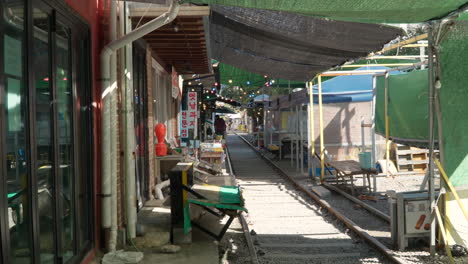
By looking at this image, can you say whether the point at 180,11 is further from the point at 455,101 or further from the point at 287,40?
the point at 455,101

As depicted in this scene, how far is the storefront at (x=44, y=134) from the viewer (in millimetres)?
2941

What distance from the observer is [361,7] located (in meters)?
4.20

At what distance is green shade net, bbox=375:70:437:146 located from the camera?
28.6 feet

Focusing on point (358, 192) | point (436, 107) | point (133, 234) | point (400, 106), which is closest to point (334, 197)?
point (358, 192)

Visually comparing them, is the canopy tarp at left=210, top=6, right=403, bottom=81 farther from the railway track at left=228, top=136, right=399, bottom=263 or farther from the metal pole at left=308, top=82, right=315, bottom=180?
the railway track at left=228, top=136, right=399, bottom=263

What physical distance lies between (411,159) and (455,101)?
855cm

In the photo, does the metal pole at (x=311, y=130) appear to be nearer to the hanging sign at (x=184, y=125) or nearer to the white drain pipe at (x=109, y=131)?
the hanging sign at (x=184, y=125)

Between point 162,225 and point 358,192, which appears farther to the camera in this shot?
point 358,192

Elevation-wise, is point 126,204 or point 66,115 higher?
point 66,115

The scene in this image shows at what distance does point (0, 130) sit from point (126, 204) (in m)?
2.97

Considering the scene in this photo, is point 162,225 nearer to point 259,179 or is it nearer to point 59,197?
point 59,197

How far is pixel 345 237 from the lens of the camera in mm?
7438

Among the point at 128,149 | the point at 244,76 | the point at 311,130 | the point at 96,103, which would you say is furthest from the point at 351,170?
the point at 244,76

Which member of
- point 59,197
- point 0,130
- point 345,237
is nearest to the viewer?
point 0,130
